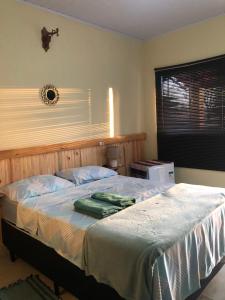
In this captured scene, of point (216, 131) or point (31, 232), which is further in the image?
point (216, 131)

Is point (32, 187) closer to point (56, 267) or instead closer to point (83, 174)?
point (83, 174)

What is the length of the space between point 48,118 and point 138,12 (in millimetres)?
1594

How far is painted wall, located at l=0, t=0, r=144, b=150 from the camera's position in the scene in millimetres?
2672

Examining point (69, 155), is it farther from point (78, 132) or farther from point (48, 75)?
point (48, 75)

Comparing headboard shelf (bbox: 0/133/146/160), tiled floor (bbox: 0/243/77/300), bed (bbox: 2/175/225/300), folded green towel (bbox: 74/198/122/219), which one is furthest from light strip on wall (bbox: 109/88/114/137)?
tiled floor (bbox: 0/243/77/300)

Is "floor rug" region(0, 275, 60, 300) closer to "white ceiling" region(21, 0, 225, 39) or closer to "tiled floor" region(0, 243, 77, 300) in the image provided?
"tiled floor" region(0, 243, 77, 300)

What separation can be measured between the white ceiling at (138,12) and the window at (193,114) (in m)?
0.57

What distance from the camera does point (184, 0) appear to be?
2.81m

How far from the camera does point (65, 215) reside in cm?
194

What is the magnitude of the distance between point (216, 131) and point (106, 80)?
1.60 m

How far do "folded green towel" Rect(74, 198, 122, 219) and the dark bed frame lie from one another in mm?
353

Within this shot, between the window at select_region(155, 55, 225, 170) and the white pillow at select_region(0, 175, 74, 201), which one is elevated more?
the window at select_region(155, 55, 225, 170)

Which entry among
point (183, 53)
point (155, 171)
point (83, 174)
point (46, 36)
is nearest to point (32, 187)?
point (83, 174)

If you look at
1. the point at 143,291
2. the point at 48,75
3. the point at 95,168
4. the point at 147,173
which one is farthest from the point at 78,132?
the point at 143,291
